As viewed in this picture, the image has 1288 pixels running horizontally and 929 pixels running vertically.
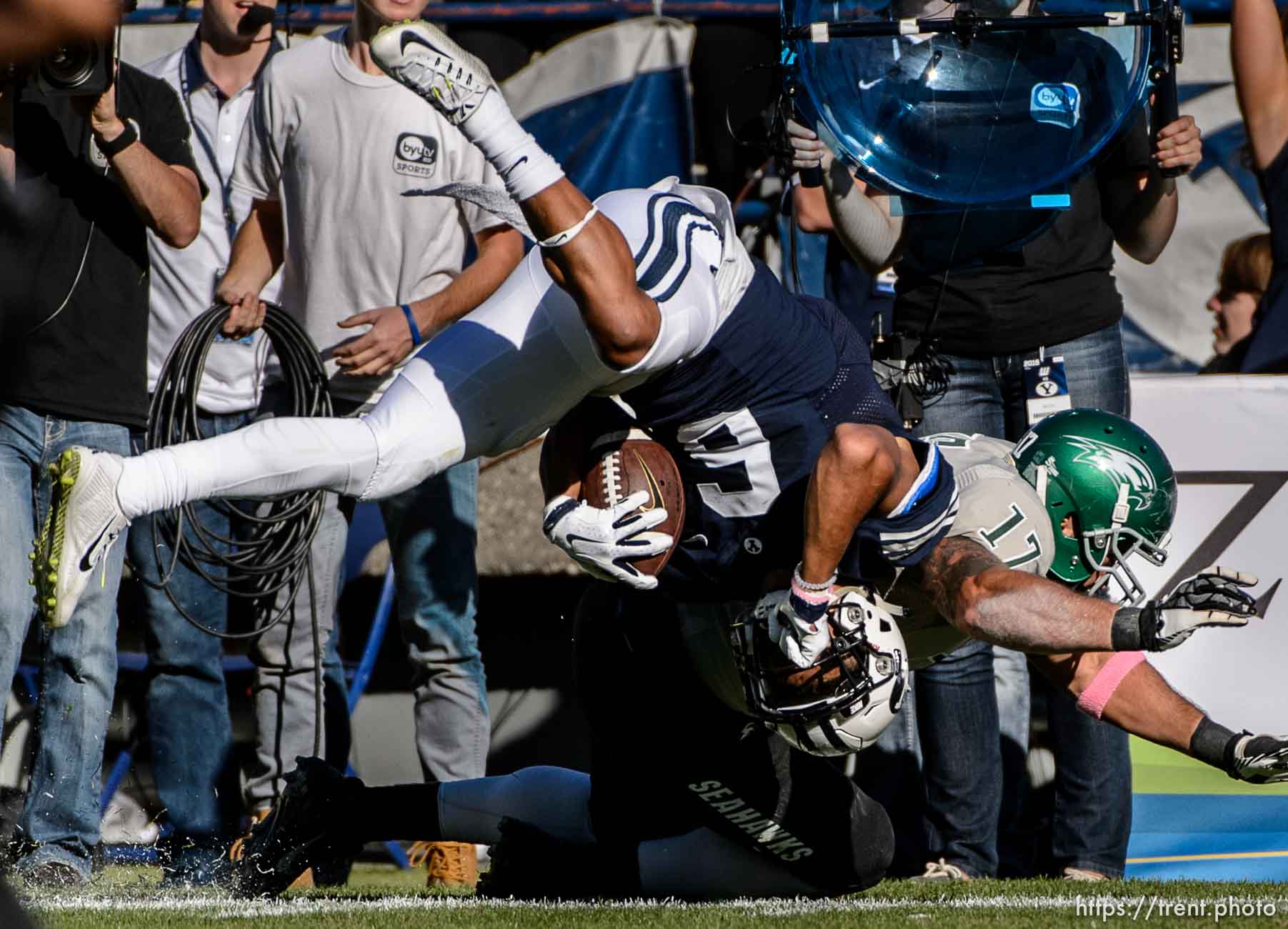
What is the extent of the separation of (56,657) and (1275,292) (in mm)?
3897

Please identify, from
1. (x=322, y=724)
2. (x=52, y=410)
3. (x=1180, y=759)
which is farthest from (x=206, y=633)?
(x=1180, y=759)

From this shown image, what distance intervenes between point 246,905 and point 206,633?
1.34 metres

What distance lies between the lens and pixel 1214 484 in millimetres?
5555

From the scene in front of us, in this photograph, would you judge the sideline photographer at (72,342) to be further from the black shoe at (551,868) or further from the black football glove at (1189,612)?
the black football glove at (1189,612)

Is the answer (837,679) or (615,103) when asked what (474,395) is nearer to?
(837,679)

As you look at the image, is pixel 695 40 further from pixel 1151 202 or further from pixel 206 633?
pixel 206 633

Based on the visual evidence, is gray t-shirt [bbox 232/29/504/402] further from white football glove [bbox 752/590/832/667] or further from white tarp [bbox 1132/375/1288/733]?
white tarp [bbox 1132/375/1288/733]

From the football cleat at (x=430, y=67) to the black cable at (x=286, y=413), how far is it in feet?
5.89

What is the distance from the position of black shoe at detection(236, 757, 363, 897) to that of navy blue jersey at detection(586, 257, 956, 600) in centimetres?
110

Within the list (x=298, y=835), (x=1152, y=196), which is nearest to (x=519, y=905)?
(x=298, y=835)

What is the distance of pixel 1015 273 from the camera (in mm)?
5332

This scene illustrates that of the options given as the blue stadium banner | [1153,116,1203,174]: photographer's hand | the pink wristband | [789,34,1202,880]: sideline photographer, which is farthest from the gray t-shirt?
the pink wristband

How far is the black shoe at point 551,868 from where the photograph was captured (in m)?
4.66

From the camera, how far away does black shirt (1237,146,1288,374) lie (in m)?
5.88
